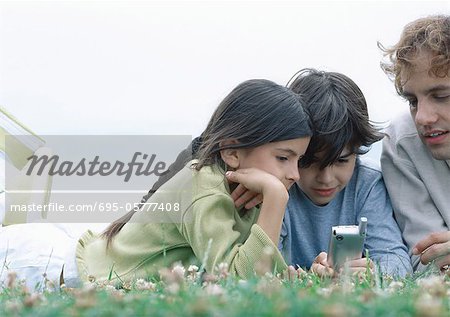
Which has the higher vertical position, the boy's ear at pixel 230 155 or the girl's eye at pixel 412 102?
the girl's eye at pixel 412 102

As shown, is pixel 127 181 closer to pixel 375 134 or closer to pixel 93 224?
pixel 93 224

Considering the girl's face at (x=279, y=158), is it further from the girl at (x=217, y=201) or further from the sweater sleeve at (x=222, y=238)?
the sweater sleeve at (x=222, y=238)

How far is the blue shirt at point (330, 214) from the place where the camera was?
493cm

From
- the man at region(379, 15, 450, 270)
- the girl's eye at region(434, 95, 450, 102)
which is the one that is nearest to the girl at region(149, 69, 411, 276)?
the man at region(379, 15, 450, 270)

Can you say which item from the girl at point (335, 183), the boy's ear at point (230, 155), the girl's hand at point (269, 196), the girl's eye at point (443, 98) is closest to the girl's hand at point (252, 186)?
the girl's hand at point (269, 196)

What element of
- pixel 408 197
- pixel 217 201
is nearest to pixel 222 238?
pixel 217 201

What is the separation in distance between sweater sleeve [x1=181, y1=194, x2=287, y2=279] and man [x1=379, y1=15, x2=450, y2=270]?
3.76ft

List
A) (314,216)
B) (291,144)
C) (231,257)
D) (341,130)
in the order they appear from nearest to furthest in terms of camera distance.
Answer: (231,257) < (291,144) < (341,130) < (314,216)

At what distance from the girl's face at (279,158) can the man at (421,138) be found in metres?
0.90

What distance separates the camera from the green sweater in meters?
3.86

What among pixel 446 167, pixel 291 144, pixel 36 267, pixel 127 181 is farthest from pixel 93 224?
pixel 446 167

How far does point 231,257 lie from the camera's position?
12.4 feet

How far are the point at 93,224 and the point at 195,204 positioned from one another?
1.39m

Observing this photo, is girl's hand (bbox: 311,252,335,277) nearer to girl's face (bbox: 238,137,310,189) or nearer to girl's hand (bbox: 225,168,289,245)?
girl's hand (bbox: 225,168,289,245)
